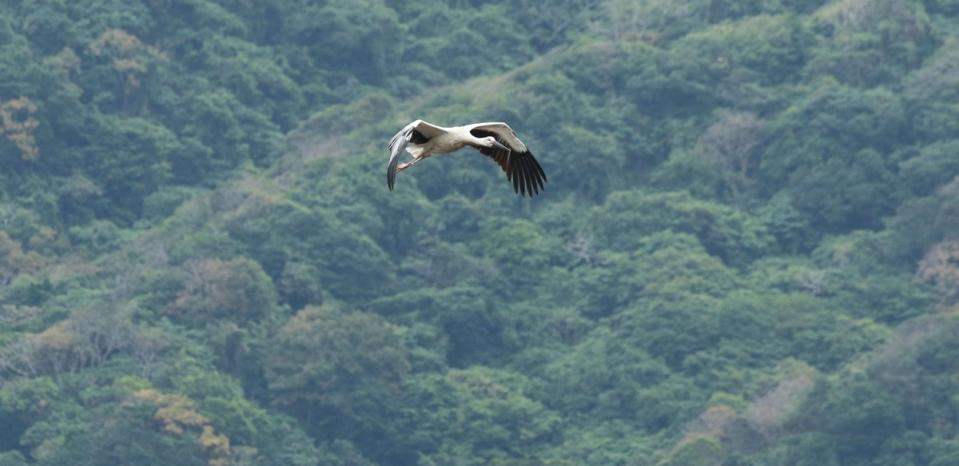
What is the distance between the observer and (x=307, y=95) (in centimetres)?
6625

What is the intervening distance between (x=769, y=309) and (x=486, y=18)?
1358 centimetres

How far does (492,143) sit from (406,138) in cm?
181

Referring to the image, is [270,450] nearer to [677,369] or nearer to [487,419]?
[487,419]

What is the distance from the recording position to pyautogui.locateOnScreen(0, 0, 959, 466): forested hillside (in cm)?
5406

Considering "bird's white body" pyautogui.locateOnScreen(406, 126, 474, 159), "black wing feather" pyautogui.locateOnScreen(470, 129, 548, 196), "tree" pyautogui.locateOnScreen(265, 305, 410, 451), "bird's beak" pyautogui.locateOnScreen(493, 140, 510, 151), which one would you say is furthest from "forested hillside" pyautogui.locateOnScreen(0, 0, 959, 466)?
"bird's white body" pyautogui.locateOnScreen(406, 126, 474, 159)

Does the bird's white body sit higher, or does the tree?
the bird's white body

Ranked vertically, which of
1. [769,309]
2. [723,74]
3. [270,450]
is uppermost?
[723,74]

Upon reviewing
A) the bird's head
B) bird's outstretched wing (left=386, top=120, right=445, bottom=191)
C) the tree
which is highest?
the bird's head

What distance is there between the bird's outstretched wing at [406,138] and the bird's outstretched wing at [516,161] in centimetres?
139

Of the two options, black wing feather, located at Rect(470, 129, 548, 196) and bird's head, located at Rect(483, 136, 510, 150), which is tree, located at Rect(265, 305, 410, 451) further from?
bird's head, located at Rect(483, 136, 510, 150)

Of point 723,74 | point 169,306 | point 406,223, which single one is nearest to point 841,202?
point 723,74

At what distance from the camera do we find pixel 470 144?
21344mm

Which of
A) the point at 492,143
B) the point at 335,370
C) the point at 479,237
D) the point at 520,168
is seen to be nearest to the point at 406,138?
the point at 492,143

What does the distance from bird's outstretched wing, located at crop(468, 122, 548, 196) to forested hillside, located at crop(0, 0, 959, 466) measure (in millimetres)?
29292
